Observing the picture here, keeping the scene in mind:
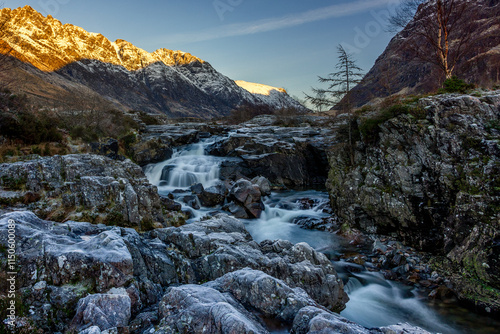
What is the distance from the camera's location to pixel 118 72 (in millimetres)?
141000

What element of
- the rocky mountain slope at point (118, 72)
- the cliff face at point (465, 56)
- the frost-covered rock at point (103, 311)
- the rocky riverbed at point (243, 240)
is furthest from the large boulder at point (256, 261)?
the rocky mountain slope at point (118, 72)

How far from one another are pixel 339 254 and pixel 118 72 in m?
160

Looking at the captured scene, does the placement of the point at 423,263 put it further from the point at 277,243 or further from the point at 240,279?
the point at 240,279

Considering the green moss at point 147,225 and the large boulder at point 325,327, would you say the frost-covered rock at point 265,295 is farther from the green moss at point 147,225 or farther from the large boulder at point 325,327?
→ the green moss at point 147,225

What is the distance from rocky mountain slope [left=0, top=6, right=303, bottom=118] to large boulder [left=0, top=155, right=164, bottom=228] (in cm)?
9598

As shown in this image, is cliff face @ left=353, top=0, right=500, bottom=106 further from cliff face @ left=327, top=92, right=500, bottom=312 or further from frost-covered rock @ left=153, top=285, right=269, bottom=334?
frost-covered rock @ left=153, top=285, right=269, bottom=334

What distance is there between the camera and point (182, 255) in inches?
269

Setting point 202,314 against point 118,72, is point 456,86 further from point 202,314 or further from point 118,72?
point 118,72

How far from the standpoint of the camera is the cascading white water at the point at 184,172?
2258 centimetres

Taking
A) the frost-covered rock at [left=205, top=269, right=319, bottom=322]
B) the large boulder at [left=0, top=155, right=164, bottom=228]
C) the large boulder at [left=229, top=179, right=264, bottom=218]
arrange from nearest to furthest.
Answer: the frost-covered rock at [left=205, top=269, right=319, bottom=322] → the large boulder at [left=0, top=155, right=164, bottom=228] → the large boulder at [left=229, top=179, right=264, bottom=218]

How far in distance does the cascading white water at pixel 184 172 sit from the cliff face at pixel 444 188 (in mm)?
13375

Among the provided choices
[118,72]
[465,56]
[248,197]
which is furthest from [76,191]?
[118,72]

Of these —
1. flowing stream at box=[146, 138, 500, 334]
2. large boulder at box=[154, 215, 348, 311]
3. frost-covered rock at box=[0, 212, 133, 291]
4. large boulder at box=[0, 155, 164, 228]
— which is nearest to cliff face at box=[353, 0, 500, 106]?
flowing stream at box=[146, 138, 500, 334]

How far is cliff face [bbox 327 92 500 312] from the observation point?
27.7ft
